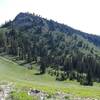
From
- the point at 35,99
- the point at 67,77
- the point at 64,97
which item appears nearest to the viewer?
the point at 35,99

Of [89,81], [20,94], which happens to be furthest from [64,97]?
[89,81]

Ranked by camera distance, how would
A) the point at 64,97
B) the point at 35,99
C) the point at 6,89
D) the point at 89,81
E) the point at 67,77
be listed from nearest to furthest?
the point at 35,99, the point at 64,97, the point at 6,89, the point at 89,81, the point at 67,77

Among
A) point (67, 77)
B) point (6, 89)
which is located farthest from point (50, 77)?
point (6, 89)

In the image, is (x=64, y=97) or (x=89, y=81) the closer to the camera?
(x=64, y=97)

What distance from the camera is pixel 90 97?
162 ft

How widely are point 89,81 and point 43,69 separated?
31367 mm

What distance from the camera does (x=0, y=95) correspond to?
47.4 m

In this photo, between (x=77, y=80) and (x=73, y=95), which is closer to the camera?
(x=73, y=95)

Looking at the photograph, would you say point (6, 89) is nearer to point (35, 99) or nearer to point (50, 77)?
point (35, 99)

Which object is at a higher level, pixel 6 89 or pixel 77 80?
pixel 6 89

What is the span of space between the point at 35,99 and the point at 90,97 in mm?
9546

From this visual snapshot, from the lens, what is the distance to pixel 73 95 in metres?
49.8

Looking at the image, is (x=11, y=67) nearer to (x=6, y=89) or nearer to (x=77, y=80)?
(x=77, y=80)

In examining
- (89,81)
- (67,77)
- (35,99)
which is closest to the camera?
(35,99)
